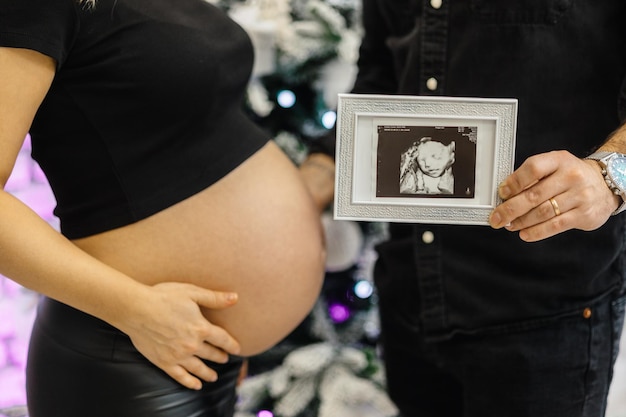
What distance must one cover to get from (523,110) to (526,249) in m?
0.23

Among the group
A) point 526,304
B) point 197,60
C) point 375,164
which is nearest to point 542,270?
point 526,304

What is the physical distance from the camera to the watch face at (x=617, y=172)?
0.81 meters

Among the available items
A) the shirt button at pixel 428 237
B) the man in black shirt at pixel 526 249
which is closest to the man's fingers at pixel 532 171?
the man in black shirt at pixel 526 249

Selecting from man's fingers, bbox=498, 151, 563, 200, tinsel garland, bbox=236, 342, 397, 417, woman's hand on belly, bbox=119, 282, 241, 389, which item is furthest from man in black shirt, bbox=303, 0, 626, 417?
tinsel garland, bbox=236, 342, 397, 417

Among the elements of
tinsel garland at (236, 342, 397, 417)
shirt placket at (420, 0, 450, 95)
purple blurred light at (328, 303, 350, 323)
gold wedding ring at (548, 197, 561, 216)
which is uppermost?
shirt placket at (420, 0, 450, 95)

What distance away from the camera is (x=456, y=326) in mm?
1102

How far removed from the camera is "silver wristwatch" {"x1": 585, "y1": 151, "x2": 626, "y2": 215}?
81cm

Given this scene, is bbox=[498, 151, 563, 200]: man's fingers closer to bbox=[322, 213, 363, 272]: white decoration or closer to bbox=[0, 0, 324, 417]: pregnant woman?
bbox=[0, 0, 324, 417]: pregnant woman

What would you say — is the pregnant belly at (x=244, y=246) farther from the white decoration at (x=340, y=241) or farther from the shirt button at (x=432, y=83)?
the white decoration at (x=340, y=241)

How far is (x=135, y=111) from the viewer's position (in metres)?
0.95

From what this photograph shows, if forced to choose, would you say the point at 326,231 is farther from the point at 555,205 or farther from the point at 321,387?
the point at 555,205

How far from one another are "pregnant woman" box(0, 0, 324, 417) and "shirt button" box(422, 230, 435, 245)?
228 millimetres

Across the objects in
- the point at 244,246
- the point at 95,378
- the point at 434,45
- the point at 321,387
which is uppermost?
the point at 434,45

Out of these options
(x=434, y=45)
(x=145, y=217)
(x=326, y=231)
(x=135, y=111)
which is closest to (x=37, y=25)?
(x=135, y=111)
